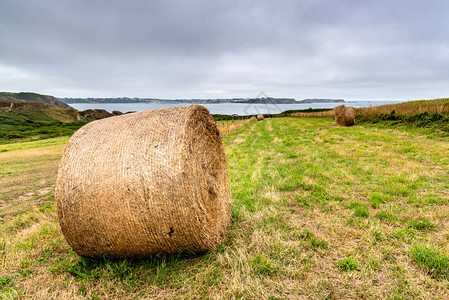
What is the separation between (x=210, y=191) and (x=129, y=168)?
1429mm

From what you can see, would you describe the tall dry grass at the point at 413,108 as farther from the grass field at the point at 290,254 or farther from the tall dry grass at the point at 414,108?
the grass field at the point at 290,254

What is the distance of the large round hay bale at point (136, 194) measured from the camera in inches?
122

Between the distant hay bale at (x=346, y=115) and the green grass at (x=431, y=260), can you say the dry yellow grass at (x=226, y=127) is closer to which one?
the distant hay bale at (x=346, y=115)

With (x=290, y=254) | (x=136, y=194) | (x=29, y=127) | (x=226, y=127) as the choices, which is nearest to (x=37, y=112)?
(x=29, y=127)

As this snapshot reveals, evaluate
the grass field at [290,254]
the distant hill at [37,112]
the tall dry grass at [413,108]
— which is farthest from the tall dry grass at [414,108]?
the distant hill at [37,112]

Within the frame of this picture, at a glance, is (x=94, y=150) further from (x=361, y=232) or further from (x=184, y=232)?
(x=361, y=232)

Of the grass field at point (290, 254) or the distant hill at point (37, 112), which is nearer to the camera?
the grass field at point (290, 254)

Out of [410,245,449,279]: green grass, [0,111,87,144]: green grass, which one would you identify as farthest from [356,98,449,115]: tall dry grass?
[0,111,87,144]: green grass

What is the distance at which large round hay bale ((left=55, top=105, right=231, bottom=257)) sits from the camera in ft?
10.2

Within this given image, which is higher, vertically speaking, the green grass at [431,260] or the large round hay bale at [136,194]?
the large round hay bale at [136,194]

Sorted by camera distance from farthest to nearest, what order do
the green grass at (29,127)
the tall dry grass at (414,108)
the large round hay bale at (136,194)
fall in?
the green grass at (29,127) → the tall dry grass at (414,108) → the large round hay bale at (136,194)

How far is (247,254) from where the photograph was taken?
3.48m

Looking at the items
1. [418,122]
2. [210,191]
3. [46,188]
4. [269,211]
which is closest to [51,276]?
[210,191]

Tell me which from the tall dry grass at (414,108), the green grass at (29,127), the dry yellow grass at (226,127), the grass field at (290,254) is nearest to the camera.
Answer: the grass field at (290,254)
